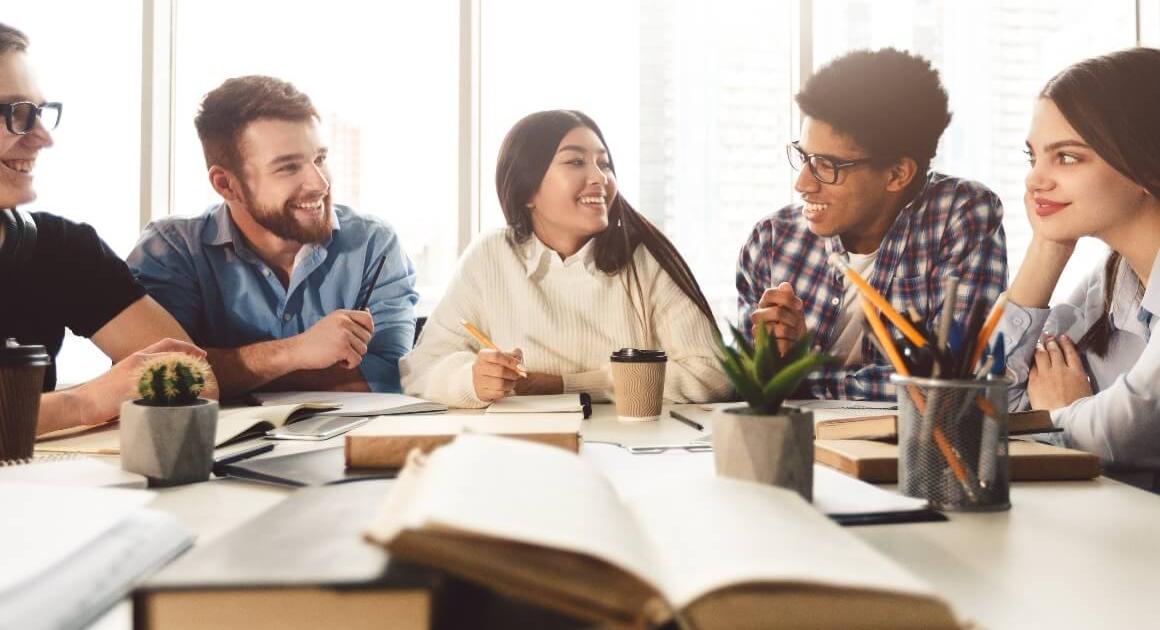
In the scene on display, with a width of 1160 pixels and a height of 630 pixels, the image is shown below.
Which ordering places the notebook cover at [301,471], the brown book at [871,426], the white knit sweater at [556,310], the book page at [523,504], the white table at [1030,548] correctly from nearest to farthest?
1. the book page at [523,504]
2. the white table at [1030,548]
3. the notebook cover at [301,471]
4. the brown book at [871,426]
5. the white knit sweater at [556,310]

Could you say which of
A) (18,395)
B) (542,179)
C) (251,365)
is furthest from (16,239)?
(542,179)

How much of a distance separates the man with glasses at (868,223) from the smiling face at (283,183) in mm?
1126

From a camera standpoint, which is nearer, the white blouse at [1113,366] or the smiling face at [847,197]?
the white blouse at [1113,366]

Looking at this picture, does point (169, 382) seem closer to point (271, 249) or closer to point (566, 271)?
point (566, 271)

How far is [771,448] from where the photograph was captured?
68cm

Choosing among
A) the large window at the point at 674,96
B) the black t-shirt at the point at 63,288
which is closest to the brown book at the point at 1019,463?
the black t-shirt at the point at 63,288

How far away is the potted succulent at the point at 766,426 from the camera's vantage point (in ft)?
2.22

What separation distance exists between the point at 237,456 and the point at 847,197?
1.65m

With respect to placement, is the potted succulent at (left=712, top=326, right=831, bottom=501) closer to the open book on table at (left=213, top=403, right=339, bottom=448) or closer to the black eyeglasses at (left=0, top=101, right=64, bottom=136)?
the open book on table at (left=213, top=403, right=339, bottom=448)

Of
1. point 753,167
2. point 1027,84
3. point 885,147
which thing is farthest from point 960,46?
point 885,147

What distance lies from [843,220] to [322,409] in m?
1.40

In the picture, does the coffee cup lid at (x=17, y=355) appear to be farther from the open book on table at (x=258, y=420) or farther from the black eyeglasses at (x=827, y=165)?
the black eyeglasses at (x=827, y=165)

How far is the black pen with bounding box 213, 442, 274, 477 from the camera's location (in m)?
0.87

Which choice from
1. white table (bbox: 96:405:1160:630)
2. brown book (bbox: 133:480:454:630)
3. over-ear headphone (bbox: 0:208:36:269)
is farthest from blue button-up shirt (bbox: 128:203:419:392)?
brown book (bbox: 133:480:454:630)
